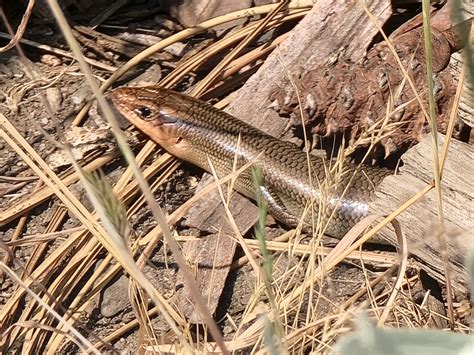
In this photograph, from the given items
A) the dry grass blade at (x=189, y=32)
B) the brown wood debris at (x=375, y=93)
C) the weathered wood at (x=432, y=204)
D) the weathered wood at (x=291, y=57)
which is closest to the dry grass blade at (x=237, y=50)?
the dry grass blade at (x=189, y=32)

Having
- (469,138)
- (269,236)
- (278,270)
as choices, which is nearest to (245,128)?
(269,236)

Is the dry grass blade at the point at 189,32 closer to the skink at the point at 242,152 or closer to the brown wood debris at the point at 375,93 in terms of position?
the skink at the point at 242,152

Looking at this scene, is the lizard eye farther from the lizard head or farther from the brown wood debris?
the brown wood debris

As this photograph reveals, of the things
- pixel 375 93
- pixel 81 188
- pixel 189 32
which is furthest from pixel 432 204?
pixel 189 32

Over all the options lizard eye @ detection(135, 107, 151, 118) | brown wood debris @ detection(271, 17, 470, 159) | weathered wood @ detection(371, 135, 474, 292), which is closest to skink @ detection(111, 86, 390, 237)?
lizard eye @ detection(135, 107, 151, 118)

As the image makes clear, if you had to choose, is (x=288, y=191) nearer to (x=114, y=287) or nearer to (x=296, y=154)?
(x=296, y=154)

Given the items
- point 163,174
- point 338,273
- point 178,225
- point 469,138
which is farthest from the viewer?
point 163,174

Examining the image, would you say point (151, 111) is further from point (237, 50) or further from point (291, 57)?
point (291, 57)
